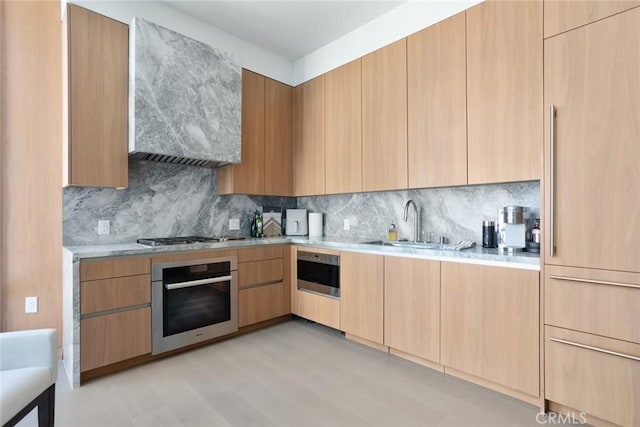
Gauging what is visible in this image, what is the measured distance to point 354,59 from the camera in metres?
3.17

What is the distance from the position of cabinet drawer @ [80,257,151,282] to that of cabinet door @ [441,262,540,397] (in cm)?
218

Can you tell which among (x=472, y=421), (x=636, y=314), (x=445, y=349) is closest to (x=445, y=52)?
(x=636, y=314)

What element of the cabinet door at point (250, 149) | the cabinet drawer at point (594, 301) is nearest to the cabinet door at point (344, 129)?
the cabinet door at point (250, 149)

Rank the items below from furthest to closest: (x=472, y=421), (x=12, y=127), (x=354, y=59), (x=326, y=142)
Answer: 1. (x=326, y=142)
2. (x=354, y=59)
3. (x=12, y=127)
4. (x=472, y=421)

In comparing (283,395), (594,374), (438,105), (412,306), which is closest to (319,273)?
(412,306)

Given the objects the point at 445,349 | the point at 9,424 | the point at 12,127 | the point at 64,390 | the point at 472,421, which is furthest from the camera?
the point at 12,127

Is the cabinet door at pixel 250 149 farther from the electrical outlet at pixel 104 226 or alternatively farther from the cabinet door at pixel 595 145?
the cabinet door at pixel 595 145

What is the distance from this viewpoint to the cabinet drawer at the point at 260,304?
305 centimetres

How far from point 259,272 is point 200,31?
2323mm

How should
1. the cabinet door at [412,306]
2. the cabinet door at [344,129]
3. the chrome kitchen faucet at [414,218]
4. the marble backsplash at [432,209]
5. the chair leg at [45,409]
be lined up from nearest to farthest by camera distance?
the chair leg at [45,409] < the cabinet door at [412,306] < the marble backsplash at [432,209] < the chrome kitchen faucet at [414,218] < the cabinet door at [344,129]

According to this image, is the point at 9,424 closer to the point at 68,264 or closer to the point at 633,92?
the point at 68,264

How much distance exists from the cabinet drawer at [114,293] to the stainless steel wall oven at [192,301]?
0.07 metres

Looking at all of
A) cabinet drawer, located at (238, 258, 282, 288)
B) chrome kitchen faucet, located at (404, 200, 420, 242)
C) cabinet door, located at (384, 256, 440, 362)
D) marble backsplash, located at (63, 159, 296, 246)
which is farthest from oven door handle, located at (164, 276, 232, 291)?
chrome kitchen faucet, located at (404, 200, 420, 242)

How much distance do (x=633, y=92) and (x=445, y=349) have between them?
179 centimetres
